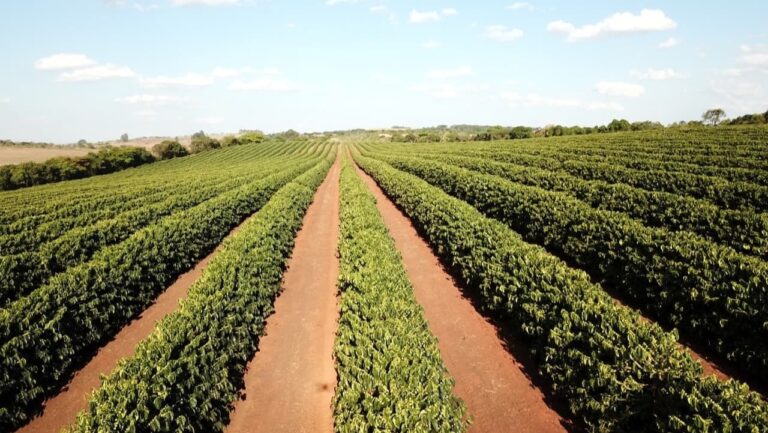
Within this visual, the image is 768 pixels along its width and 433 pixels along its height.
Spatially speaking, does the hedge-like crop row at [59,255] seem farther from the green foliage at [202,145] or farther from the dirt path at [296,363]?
the green foliage at [202,145]

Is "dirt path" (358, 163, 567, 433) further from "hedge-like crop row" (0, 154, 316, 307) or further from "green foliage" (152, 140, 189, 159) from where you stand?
"green foliage" (152, 140, 189, 159)

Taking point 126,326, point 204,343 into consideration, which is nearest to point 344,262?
point 204,343

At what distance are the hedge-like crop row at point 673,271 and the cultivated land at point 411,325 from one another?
49 mm

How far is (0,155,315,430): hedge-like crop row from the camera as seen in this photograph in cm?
798

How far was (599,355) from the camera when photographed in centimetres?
689

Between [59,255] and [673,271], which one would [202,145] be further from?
[673,271]

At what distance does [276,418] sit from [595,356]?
6.81m

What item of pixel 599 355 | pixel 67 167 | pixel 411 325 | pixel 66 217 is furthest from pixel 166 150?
pixel 599 355

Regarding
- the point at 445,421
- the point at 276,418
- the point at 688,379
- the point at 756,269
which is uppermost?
the point at 756,269

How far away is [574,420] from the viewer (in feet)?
24.1

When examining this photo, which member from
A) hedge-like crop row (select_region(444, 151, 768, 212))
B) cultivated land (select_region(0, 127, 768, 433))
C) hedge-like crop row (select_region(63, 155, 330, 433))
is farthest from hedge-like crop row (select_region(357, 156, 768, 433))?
hedge-like crop row (select_region(444, 151, 768, 212))

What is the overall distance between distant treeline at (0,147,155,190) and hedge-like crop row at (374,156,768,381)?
88.0 m

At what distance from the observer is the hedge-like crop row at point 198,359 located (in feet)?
18.2

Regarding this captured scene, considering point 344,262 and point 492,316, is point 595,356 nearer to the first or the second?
point 492,316
